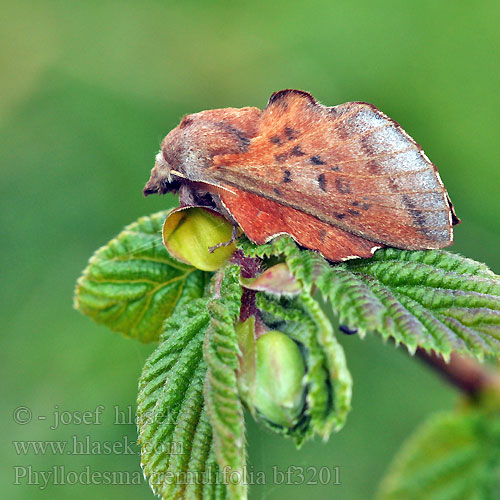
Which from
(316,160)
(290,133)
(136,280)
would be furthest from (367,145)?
(136,280)

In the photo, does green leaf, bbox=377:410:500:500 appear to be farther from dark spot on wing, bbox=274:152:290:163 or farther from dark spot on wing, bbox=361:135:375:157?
dark spot on wing, bbox=274:152:290:163

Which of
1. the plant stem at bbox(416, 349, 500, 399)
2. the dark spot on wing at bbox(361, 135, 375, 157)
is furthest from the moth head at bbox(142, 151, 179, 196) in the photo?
the plant stem at bbox(416, 349, 500, 399)

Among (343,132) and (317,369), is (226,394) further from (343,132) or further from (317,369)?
(343,132)

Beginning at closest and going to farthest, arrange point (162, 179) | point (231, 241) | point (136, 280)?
point (231, 241)
point (162, 179)
point (136, 280)

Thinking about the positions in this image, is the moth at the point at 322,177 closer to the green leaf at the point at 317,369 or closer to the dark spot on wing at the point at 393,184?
the dark spot on wing at the point at 393,184

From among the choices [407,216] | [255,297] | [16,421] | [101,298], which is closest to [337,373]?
[255,297]

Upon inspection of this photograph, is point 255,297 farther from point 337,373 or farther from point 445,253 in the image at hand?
point 445,253

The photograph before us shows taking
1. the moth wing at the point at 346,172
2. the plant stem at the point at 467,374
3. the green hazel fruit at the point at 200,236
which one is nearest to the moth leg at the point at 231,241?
the green hazel fruit at the point at 200,236

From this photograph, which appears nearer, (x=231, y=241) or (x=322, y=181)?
(x=322, y=181)
